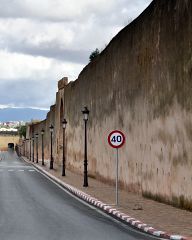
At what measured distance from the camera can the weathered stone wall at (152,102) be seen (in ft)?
58.2

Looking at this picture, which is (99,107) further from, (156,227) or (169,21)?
(156,227)

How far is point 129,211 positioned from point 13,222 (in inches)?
142

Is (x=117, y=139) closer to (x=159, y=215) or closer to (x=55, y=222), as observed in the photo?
(x=159, y=215)

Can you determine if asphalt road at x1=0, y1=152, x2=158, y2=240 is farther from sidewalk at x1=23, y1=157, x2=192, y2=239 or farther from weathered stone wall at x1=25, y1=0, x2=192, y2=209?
weathered stone wall at x1=25, y1=0, x2=192, y2=209

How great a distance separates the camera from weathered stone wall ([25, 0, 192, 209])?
17.7 meters

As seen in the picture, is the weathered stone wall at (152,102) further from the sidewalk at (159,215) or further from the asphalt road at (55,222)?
the asphalt road at (55,222)

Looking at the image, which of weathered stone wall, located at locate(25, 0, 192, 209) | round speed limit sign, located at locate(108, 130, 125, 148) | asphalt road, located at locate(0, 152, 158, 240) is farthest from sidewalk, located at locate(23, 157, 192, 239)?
round speed limit sign, located at locate(108, 130, 125, 148)

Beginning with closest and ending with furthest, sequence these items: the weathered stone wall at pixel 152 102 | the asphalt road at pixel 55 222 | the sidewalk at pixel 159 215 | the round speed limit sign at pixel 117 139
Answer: the asphalt road at pixel 55 222 < the sidewalk at pixel 159 215 < the weathered stone wall at pixel 152 102 < the round speed limit sign at pixel 117 139

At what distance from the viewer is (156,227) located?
13.2m

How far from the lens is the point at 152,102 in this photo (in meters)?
21.5

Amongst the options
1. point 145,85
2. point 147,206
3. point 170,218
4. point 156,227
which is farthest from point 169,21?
point 156,227

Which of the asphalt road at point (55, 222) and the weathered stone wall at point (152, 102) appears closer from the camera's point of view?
the asphalt road at point (55, 222)

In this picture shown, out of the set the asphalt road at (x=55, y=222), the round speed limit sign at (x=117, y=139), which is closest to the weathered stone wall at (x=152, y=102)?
the round speed limit sign at (x=117, y=139)

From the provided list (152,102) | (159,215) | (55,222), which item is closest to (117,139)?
(152,102)
